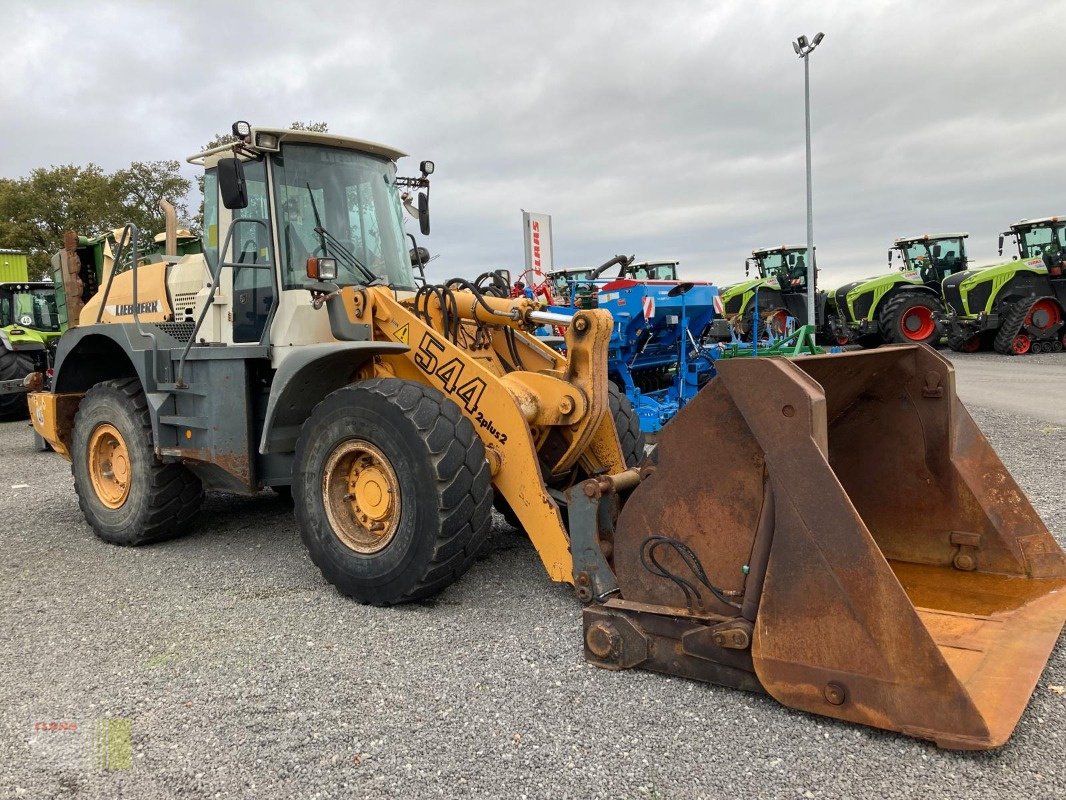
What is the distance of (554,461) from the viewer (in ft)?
14.8

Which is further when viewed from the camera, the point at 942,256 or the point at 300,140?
the point at 942,256

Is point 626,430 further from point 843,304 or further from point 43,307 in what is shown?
point 843,304

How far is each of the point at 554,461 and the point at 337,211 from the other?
6.79 feet

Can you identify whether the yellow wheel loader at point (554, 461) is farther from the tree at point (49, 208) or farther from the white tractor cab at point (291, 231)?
the tree at point (49, 208)

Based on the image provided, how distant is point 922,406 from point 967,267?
21427mm

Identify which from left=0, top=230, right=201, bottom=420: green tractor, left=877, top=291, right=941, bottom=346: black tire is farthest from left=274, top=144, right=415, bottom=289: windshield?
left=877, top=291, right=941, bottom=346: black tire

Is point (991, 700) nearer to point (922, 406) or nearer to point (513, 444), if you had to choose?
point (922, 406)

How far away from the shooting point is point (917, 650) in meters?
2.52

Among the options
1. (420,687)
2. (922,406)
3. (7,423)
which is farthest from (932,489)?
(7,423)

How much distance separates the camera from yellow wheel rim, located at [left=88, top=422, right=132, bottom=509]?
5734 millimetres

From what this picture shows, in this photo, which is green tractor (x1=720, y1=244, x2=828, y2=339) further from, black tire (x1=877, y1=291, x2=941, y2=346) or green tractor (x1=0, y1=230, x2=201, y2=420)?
green tractor (x1=0, y1=230, x2=201, y2=420)

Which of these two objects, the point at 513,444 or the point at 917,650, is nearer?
the point at 917,650

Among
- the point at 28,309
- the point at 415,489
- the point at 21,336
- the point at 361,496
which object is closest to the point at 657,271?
the point at 28,309

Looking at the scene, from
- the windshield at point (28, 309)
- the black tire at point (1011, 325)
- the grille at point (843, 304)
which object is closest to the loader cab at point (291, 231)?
the windshield at point (28, 309)
